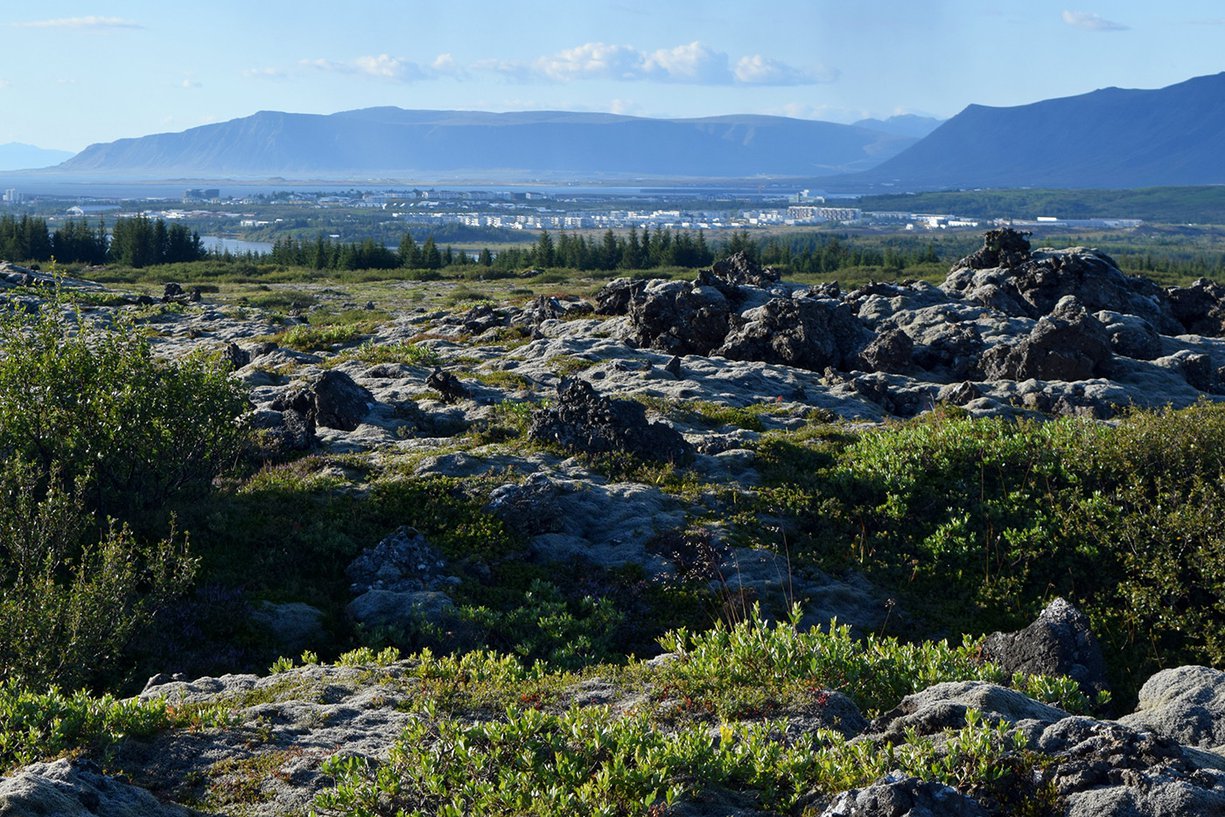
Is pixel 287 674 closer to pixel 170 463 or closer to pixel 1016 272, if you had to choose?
pixel 170 463

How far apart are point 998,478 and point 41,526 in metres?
19.0

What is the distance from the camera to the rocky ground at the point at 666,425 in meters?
9.01

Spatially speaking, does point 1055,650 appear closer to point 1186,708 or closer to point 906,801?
point 1186,708

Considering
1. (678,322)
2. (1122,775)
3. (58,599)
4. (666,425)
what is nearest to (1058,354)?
(678,322)

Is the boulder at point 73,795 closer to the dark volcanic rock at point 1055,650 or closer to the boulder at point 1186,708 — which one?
the boulder at point 1186,708

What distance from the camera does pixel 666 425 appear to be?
25625mm

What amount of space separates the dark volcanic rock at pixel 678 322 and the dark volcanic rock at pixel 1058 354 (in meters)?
11.5

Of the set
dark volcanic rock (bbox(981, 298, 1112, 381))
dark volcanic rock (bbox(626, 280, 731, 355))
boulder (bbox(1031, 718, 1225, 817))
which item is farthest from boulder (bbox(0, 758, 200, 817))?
dark volcanic rock (bbox(981, 298, 1112, 381))

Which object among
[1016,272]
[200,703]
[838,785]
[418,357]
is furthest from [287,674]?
[1016,272]

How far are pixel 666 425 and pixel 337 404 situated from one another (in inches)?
378

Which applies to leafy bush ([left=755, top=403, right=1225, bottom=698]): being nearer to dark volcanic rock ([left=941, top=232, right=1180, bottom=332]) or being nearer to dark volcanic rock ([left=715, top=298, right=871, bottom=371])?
dark volcanic rock ([left=715, top=298, right=871, bottom=371])

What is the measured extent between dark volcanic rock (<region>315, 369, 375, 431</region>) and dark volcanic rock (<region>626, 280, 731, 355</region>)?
17.0 metres

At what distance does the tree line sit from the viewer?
5236 inches

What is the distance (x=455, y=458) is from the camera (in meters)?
24.0
